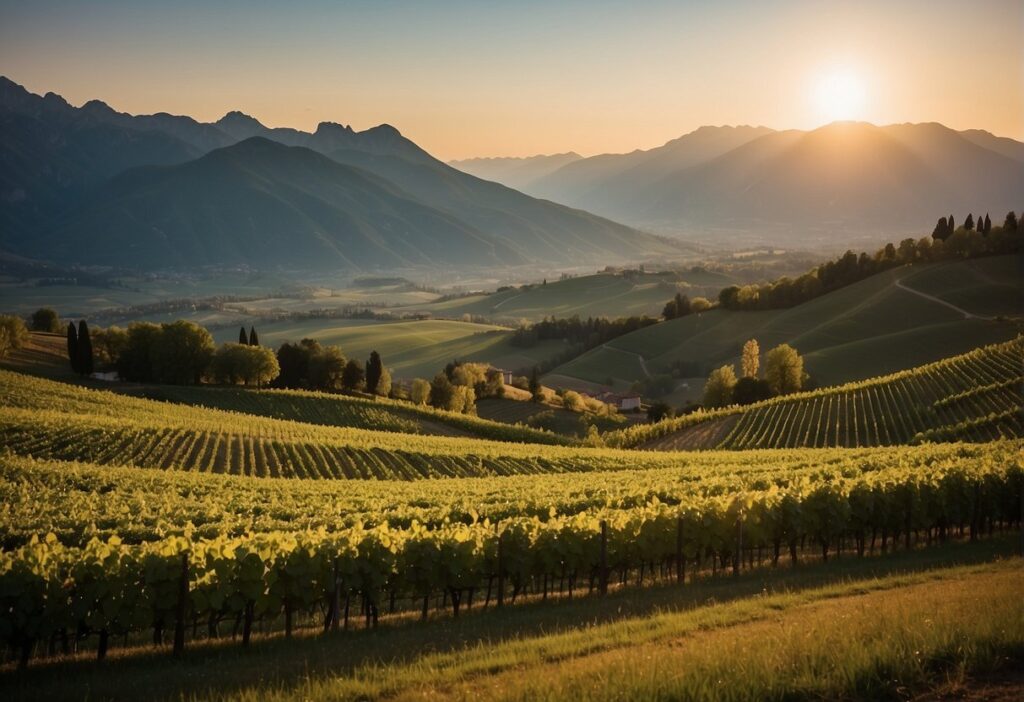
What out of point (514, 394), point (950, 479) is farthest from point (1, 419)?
point (514, 394)

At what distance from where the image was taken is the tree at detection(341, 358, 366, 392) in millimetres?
106312

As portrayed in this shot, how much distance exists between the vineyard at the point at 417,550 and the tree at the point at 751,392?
6672 centimetres

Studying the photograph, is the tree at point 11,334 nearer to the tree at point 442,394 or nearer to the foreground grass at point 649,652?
the tree at point 442,394

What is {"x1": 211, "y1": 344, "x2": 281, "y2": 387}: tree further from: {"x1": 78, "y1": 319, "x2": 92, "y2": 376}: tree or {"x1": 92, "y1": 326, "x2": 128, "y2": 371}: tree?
{"x1": 78, "y1": 319, "x2": 92, "y2": 376}: tree

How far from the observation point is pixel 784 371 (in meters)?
97.8

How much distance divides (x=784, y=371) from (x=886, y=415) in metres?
34.7

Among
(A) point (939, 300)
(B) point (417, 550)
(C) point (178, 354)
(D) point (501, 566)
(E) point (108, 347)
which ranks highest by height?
(A) point (939, 300)

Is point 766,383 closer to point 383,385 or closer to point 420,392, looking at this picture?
point 420,392

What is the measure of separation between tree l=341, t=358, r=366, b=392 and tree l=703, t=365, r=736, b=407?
46516mm

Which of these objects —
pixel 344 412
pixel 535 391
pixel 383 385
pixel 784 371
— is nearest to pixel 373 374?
pixel 383 385

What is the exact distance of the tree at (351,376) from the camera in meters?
106

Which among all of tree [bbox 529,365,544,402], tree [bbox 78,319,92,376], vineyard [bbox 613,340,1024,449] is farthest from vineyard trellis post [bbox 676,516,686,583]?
tree [bbox 529,365,544,402]

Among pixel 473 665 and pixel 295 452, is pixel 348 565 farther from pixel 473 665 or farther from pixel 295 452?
pixel 295 452

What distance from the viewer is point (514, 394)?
12325 centimetres
